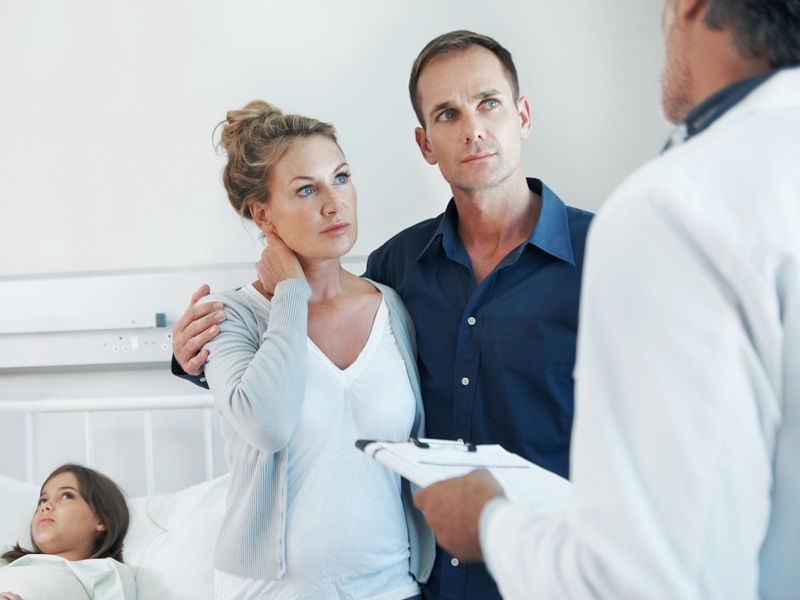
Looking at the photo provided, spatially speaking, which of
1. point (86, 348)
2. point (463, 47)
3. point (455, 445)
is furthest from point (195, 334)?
point (86, 348)

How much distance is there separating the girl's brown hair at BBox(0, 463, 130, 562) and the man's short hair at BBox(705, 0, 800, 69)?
178cm

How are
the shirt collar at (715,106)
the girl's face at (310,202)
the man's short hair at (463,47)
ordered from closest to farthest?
the shirt collar at (715,106) → the girl's face at (310,202) → the man's short hair at (463,47)

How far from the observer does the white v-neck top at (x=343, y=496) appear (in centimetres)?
120

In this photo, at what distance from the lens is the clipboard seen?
849mm

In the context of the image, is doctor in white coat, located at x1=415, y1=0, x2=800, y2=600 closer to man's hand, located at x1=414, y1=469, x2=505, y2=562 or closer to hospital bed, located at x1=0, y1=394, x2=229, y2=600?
man's hand, located at x1=414, y1=469, x2=505, y2=562

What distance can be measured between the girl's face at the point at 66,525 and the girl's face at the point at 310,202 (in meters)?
1.02

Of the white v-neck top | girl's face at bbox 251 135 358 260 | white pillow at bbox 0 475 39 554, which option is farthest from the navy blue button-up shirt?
white pillow at bbox 0 475 39 554

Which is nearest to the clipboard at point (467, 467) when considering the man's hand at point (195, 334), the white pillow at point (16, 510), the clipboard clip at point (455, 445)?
the clipboard clip at point (455, 445)

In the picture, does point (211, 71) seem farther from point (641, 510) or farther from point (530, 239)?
point (641, 510)

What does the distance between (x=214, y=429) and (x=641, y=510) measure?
5.80ft

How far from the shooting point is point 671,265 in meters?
0.54

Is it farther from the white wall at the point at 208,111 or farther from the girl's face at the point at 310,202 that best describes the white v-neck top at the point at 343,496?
the white wall at the point at 208,111

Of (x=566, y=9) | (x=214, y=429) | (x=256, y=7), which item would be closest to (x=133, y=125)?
(x=256, y=7)

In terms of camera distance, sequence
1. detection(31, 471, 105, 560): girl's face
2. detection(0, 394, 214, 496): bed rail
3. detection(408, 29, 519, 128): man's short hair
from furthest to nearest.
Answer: detection(0, 394, 214, 496): bed rail < detection(31, 471, 105, 560): girl's face < detection(408, 29, 519, 128): man's short hair
